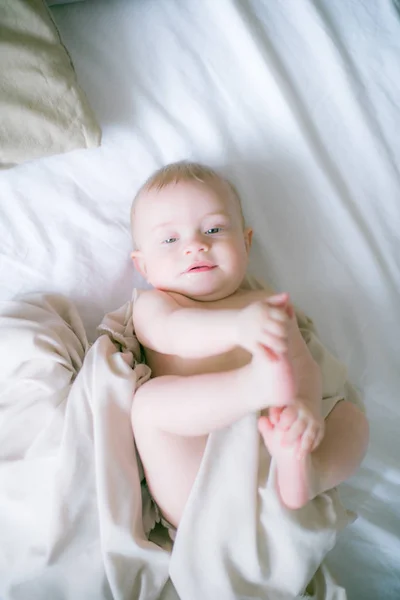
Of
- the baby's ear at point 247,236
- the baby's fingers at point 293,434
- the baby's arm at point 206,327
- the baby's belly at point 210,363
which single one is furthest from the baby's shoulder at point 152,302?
the baby's fingers at point 293,434

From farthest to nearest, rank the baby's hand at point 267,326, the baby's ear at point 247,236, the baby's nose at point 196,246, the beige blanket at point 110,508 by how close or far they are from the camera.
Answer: the baby's ear at point 247,236
the baby's nose at point 196,246
the beige blanket at point 110,508
the baby's hand at point 267,326

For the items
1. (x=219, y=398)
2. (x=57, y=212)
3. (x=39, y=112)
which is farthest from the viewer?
(x=57, y=212)

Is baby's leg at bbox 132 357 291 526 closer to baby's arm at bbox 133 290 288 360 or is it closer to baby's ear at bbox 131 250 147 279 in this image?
baby's arm at bbox 133 290 288 360

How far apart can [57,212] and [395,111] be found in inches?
32.8

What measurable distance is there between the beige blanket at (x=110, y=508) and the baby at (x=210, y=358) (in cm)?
5

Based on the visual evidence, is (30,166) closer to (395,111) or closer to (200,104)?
(200,104)

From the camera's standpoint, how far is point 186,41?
3.90 feet

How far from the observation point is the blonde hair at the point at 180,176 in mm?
1030

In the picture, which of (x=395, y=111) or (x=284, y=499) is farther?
(x=395, y=111)

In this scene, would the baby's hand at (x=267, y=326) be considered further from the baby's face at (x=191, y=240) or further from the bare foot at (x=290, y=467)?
the baby's face at (x=191, y=240)

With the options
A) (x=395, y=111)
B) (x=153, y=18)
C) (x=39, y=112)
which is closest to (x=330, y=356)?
(x=395, y=111)

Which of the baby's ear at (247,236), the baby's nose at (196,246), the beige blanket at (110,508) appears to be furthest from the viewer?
the baby's ear at (247,236)

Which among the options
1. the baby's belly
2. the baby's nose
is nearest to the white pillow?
the baby's nose

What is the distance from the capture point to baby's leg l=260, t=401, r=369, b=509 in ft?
2.60
